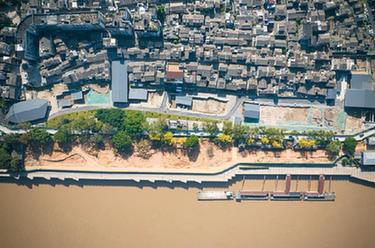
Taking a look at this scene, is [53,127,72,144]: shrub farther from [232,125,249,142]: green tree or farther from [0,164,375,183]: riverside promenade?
[232,125,249,142]: green tree

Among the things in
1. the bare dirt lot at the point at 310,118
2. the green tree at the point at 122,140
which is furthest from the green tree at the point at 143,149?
the bare dirt lot at the point at 310,118

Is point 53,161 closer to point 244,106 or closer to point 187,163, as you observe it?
point 187,163

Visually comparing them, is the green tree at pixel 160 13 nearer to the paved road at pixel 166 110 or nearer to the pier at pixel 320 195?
the paved road at pixel 166 110

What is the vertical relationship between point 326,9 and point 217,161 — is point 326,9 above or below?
above

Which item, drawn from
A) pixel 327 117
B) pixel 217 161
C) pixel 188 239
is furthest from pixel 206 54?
pixel 188 239

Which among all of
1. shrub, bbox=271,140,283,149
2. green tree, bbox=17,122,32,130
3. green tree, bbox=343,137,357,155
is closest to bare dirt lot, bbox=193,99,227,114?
shrub, bbox=271,140,283,149

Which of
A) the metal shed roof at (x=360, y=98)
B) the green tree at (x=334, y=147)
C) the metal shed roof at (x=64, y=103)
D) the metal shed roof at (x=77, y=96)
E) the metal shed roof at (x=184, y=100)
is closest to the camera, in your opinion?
the green tree at (x=334, y=147)

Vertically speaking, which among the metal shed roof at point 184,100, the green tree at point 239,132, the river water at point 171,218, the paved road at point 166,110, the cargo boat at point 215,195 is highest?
the metal shed roof at point 184,100

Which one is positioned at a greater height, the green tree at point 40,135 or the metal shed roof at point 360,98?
the metal shed roof at point 360,98

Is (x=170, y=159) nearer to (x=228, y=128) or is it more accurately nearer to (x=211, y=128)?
(x=211, y=128)
